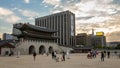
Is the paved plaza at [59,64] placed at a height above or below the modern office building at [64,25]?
below

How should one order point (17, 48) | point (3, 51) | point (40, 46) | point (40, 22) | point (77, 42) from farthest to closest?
1. point (77, 42)
2. point (40, 22)
3. point (40, 46)
4. point (17, 48)
5. point (3, 51)

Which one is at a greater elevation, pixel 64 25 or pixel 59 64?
pixel 64 25

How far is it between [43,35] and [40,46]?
5454 millimetres

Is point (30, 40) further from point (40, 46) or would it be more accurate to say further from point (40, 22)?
point (40, 22)

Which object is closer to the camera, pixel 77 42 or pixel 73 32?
pixel 73 32

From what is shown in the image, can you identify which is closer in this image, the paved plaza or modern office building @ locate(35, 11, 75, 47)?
the paved plaza

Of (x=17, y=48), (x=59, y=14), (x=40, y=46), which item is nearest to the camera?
(x=17, y=48)

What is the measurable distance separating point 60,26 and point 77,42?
33.2 m

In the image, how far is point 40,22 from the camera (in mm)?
184500

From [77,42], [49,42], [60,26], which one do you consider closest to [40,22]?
[60,26]

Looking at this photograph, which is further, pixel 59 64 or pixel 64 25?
pixel 64 25

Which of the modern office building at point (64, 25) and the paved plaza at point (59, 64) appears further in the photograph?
the modern office building at point (64, 25)

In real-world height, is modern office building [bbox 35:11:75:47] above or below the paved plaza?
above

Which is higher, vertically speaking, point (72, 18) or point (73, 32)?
point (72, 18)
